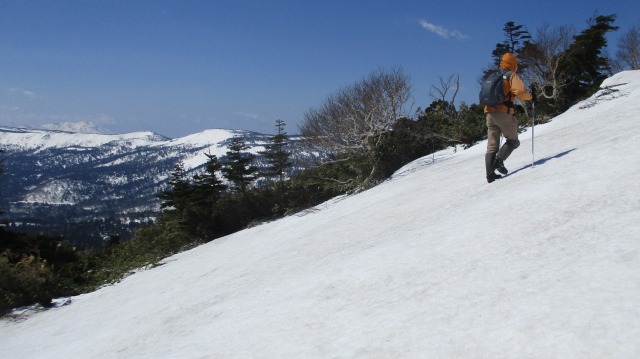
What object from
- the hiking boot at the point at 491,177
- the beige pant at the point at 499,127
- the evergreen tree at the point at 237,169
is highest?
the evergreen tree at the point at 237,169

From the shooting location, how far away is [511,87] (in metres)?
6.91

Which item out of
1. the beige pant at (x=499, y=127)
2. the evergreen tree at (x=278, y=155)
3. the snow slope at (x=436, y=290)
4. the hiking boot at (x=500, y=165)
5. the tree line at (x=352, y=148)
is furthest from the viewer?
the evergreen tree at (x=278, y=155)

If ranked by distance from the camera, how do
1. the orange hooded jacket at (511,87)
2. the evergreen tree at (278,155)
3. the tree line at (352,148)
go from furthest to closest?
the evergreen tree at (278,155) → the tree line at (352,148) → the orange hooded jacket at (511,87)

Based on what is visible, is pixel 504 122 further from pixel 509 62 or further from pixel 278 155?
pixel 278 155

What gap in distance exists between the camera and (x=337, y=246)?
264 inches

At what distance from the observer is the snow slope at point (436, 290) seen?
285cm

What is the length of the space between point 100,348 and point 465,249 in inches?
172

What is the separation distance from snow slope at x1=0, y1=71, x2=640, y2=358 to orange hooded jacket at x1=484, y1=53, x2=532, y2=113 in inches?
48.2

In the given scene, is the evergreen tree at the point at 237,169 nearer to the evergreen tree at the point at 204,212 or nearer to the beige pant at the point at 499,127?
the evergreen tree at the point at 204,212

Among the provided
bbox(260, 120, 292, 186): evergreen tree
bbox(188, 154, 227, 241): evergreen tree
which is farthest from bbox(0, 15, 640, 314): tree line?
bbox(260, 120, 292, 186): evergreen tree

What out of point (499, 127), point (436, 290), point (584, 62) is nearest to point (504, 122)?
point (499, 127)

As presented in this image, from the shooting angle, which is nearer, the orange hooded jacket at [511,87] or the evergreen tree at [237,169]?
the orange hooded jacket at [511,87]

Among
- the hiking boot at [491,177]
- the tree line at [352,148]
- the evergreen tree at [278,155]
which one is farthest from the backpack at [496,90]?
the evergreen tree at [278,155]

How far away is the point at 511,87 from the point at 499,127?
2.63ft
